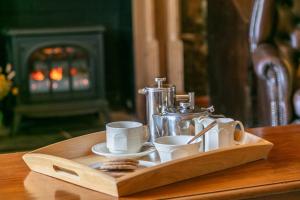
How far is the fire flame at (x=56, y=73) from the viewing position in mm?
3799

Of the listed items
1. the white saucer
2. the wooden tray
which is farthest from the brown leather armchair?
the white saucer

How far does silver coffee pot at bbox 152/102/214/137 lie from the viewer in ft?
4.98

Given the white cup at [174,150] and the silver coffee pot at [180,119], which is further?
the silver coffee pot at [180,119]

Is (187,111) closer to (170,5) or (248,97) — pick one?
(248,97)

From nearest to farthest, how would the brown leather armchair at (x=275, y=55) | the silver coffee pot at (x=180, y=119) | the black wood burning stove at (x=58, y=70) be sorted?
the silver coffee pot at (x=180, y=119) < the brown leather armchair at (x=275, y=55) < the black wood burning stove at (x=58, y=70)

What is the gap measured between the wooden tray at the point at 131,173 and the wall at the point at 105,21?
2459 mm

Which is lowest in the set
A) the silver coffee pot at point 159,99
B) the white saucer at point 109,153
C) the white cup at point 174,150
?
the white saucer at point 109,153

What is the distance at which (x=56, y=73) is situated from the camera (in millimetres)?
3812

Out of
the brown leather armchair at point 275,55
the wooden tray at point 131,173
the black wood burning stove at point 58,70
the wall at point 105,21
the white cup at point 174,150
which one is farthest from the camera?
the wall at point 105,21

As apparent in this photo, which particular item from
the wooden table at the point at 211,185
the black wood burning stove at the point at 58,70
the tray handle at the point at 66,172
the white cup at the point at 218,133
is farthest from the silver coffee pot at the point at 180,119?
the black wood burning stove at the point at 58,70

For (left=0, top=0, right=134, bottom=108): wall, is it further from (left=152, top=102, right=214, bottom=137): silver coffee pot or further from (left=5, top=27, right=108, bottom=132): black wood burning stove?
(left=152, top=102, right=214, bottom=137): silver coffee pot

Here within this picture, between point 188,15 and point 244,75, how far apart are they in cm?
98

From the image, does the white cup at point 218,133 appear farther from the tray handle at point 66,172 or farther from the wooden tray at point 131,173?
the tray handle at point 66,172

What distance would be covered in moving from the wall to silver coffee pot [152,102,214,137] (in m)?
2.46
